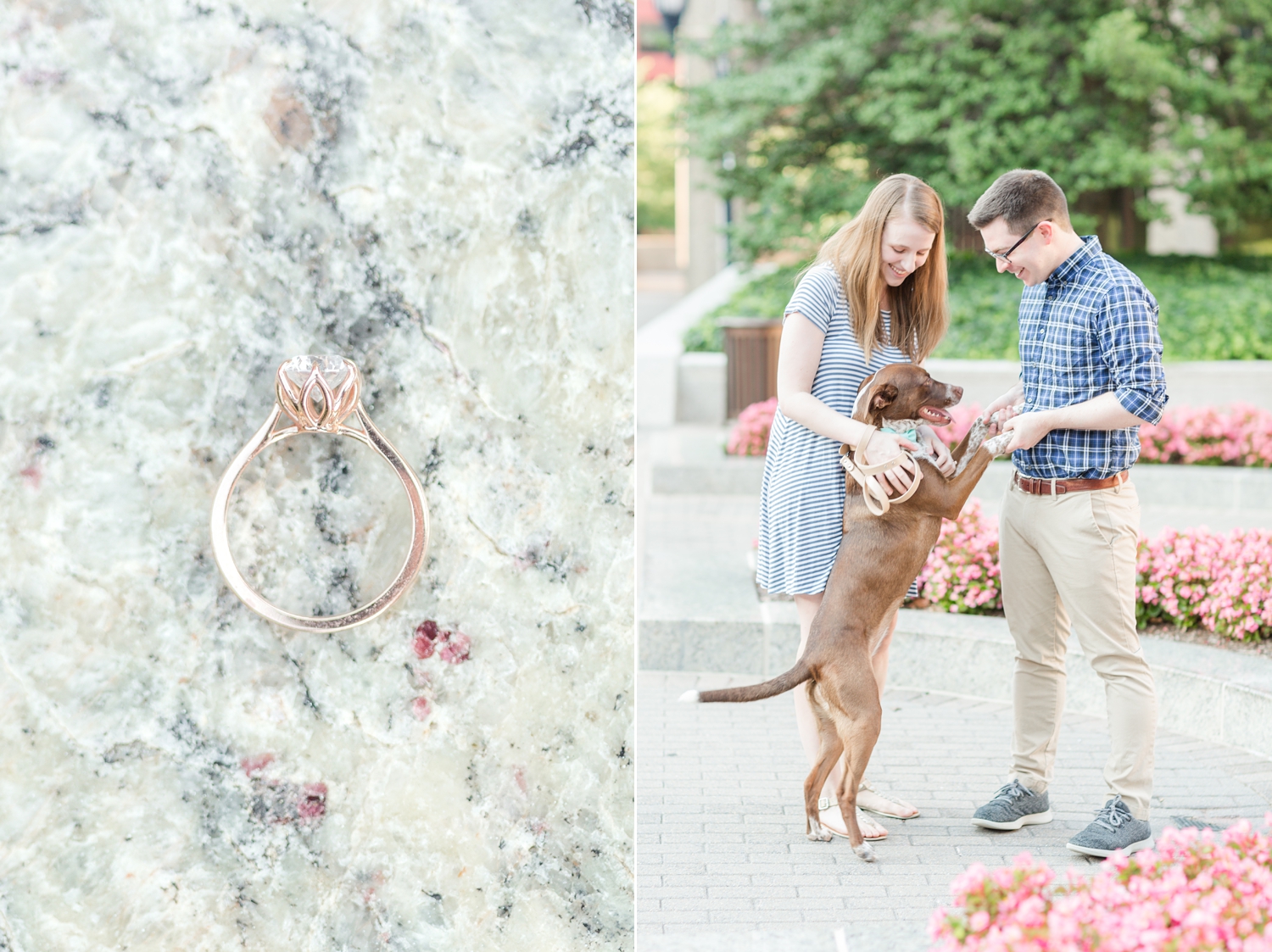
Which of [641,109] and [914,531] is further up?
[641,109]

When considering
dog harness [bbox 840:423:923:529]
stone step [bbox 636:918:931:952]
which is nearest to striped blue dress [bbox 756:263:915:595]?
dog harness [bbox 840:423:923:529]

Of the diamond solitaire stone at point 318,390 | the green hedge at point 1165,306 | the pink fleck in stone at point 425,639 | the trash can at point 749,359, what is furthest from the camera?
the green hedge at point 1165,306

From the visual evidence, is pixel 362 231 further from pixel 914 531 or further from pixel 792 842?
pixel 792 842

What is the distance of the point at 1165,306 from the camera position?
12406 millimetres

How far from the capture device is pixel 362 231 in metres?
2.31

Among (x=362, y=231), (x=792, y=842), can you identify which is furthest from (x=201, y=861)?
(x=792, y=842)

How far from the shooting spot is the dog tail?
11.3 ft

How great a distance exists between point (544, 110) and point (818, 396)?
1.75m

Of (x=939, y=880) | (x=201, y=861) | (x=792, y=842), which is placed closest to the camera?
(x=201, y=861)

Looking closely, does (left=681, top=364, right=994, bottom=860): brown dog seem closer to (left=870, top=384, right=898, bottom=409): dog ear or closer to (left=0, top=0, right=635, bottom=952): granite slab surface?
(left=870, top=384, right=898, bottom=409): dog ear

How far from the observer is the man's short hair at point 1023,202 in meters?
3.62

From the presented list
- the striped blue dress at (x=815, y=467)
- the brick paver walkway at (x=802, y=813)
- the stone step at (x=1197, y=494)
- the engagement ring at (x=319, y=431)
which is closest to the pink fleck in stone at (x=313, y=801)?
the engagement ring at (x=319, y=431)

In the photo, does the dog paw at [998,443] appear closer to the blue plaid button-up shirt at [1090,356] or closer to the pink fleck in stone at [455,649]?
the blue plaid button-up shirt at [1090,356]

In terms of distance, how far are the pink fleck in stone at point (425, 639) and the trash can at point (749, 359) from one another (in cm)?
919
